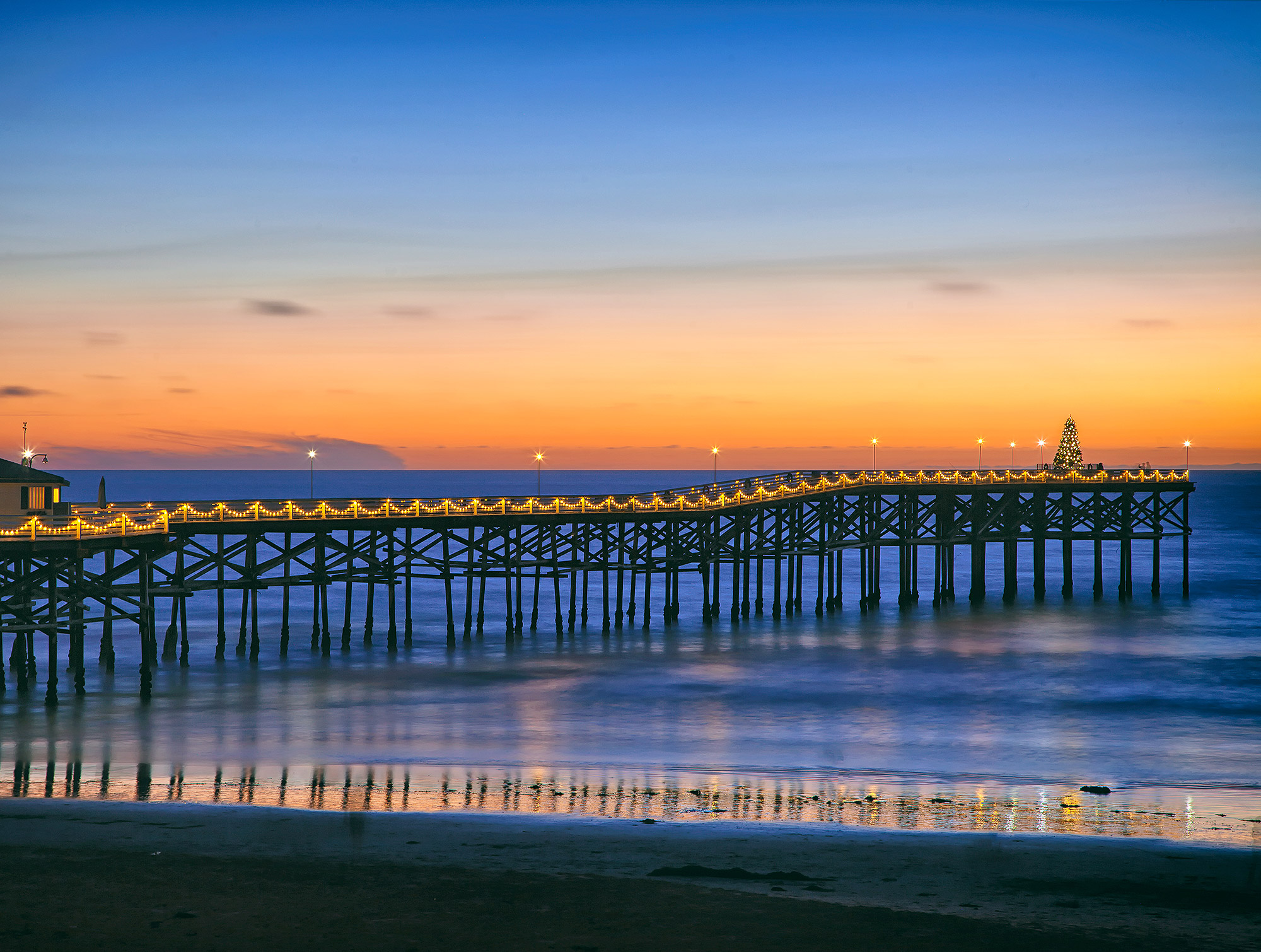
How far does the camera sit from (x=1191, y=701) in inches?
1532

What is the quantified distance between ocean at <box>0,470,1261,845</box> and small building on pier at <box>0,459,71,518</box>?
5.87 meters

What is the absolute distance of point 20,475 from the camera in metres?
39.2

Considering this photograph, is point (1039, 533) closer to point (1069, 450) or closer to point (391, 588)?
point (1069, 450)

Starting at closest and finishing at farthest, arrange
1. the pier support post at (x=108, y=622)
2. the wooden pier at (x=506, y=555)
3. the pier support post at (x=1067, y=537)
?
the pier support post at (x=108, y=622), the wooden pier at (x=506, y=555), the pier support post at (x=1067, y=537)

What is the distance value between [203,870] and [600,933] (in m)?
6.69

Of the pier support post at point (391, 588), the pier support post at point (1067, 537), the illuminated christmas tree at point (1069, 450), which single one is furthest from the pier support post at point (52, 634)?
the illuminated christmas tree at point (1069, 450)

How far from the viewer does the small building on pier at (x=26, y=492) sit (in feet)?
128

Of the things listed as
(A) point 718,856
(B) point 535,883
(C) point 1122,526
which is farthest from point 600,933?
(C) point 1122,526

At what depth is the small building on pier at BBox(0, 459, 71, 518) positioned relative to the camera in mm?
38969

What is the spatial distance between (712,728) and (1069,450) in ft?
212

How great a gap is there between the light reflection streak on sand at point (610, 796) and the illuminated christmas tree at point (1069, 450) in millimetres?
66181

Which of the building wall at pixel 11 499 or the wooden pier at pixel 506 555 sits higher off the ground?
the building wall at pixel 11 499

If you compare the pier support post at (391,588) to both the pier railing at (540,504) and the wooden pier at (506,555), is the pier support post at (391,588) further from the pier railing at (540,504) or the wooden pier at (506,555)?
the pier railing at (540,504)

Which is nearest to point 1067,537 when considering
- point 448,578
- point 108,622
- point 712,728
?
point 448,578
